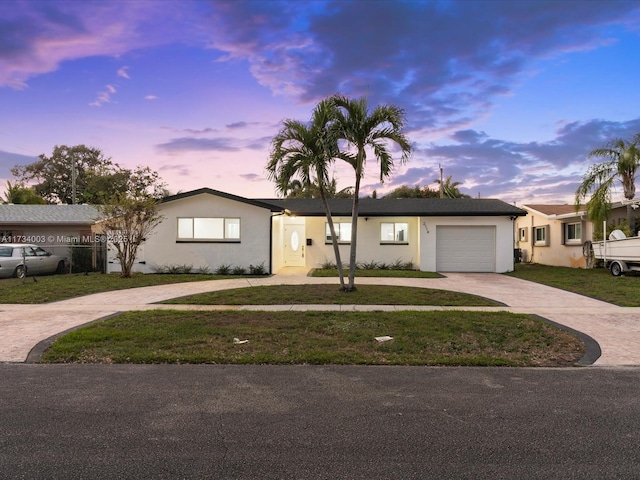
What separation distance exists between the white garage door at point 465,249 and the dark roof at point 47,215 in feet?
57.0

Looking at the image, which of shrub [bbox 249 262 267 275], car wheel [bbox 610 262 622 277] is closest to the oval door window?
shrub [bbox 249 262 267 275]

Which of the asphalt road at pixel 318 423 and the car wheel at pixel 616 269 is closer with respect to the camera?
the asphalt road at pixel 318 423

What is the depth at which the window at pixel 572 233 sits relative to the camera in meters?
23.1

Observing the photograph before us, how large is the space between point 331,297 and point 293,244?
11.5 m

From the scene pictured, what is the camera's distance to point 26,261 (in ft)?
58.1

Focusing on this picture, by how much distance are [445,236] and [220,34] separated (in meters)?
13.6

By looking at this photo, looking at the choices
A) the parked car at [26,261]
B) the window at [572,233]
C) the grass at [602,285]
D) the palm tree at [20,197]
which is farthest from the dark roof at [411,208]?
the palm tree at [20,197]

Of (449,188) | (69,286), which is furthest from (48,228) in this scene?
(449,188)

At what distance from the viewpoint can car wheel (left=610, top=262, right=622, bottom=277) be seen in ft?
57.8

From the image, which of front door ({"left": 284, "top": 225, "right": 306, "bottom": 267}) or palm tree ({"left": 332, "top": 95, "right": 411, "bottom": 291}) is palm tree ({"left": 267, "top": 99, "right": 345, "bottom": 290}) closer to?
palm tree ({"left": 332, "top": 95, "right": 411, "bottom": 291})

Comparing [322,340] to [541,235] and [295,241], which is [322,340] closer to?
[295,241]

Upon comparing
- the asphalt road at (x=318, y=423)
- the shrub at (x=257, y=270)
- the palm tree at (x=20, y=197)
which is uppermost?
the palm tree at (x=20, y=197)

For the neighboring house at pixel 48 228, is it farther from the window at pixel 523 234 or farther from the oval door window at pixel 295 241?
the window at pixel 523 234

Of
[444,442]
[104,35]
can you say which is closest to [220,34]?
[104,35]
